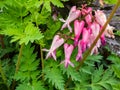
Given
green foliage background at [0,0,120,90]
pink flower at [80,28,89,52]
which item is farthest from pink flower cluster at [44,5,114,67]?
green foliage background at [0,0,120,90]

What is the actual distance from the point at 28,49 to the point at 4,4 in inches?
16.1

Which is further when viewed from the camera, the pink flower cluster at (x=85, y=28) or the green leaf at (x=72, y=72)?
the green leaf at (x=72, y=72)

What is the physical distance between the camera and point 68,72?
7.75 ft

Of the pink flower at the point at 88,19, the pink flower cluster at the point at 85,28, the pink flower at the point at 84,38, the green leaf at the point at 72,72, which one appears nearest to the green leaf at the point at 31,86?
the green leaf at the point at 72,72

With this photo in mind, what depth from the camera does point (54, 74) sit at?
2348 mm

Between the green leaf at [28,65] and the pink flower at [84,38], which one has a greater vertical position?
the pink flower at [84,38]

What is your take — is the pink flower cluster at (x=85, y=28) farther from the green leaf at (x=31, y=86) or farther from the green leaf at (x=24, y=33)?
the green leaf at (x=31, y=86)

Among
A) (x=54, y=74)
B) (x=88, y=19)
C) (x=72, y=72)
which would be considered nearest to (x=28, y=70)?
(x=54, y=74)

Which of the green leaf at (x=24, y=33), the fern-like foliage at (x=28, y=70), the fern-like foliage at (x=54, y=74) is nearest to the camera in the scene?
the green leaf at (x=24, y=33)

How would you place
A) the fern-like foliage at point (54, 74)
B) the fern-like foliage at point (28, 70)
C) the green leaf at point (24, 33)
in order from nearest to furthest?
the green leaf at point (24, 33) < the fern-like foliage at point (54, 74) < the fern-like foliage at point (28, 70)

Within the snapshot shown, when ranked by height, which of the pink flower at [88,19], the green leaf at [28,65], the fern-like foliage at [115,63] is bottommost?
the fern-like foliage at [115,63]

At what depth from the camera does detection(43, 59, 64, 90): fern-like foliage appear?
7.52 ft

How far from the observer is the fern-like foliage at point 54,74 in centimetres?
229

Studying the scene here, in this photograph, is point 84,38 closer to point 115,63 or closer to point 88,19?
point 88,19
